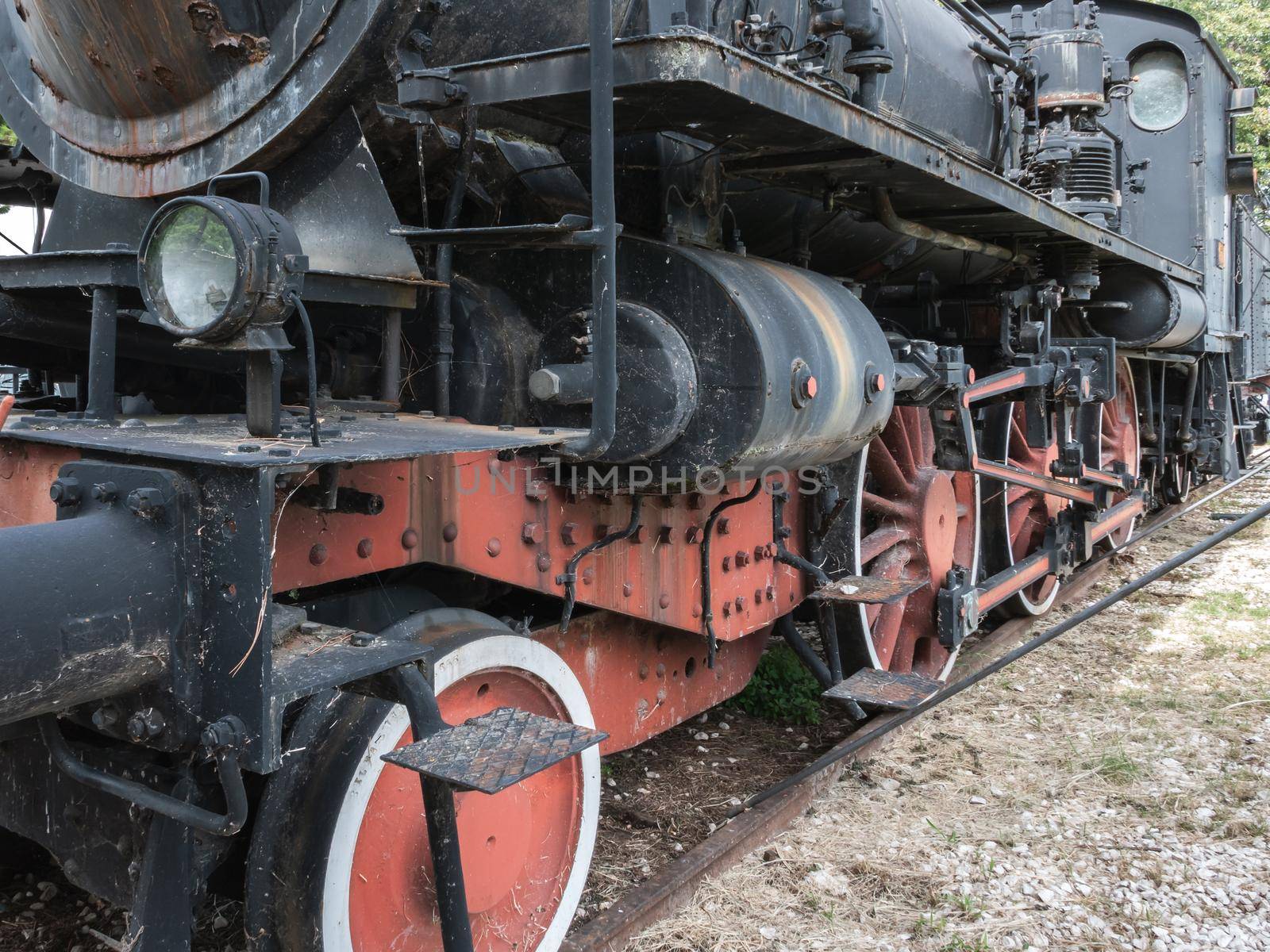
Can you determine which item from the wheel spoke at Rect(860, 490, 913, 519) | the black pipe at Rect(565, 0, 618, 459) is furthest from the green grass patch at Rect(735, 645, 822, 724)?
the black pipe at Rect(565, 0, 618, 459)

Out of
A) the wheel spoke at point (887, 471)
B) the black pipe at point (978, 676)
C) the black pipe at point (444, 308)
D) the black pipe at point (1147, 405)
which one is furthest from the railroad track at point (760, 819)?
the black pipe at point (1147, 405)

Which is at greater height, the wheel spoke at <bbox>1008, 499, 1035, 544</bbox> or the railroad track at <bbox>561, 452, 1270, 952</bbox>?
the wheel spoke at <bbox>1008, 499, 1035, 544</bbox>

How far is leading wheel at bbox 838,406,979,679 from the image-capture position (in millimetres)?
3883

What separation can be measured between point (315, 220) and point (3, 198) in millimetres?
1468

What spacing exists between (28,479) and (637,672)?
1.56 meters

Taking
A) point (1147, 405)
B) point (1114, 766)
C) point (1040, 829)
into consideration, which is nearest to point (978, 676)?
point (1040, 829)

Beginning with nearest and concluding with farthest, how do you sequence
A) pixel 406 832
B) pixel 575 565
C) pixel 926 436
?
1. pixel 406 832
2. pixel 575 565
3. pixel 926 436

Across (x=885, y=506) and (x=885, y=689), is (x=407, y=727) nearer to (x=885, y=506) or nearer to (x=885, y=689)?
(x=885, y=689)

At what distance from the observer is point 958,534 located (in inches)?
178

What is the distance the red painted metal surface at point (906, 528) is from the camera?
12.9ft

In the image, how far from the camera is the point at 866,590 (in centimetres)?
321

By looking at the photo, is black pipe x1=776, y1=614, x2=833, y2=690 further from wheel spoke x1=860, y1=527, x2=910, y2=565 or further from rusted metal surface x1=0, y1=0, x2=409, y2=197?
rusted metal surface x1=0, y1=0, x2=409, y2=197

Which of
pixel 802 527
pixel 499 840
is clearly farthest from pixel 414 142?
pixel 802 527

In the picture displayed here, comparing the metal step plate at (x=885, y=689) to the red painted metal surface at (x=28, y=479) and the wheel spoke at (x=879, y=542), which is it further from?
the red painted metal surface at (x=28, y=479)
